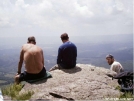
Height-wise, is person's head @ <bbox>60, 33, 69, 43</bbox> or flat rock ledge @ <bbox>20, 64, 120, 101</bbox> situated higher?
person's head @ <bbox>60, 33, 69, 43</bbox>

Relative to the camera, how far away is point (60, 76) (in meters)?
8.75

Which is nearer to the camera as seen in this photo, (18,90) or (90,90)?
(90,90)

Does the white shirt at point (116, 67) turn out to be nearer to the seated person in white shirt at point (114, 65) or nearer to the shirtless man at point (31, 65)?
the seated person in white shirt at point (114, 65)

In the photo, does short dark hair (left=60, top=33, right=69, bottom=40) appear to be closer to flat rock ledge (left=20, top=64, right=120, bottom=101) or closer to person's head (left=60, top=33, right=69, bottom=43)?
person's head (left=60, top=33, right=69, bottom=43)

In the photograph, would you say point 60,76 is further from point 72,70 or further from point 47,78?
point 72,70

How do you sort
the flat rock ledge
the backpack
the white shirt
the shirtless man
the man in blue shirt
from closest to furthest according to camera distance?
the flat rock ledge
the backpack
the shirtless man
the man in blue shirt
the white shirt

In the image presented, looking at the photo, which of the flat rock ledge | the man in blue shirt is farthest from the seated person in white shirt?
the man in blue shirt

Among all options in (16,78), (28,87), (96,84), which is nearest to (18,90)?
(28,87)

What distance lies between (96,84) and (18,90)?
118 inches

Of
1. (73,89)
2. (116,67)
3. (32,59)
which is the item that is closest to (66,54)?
(32,59)

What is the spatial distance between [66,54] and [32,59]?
87.0 inches

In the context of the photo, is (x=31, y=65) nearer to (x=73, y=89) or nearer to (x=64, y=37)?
(x=73, y=89)

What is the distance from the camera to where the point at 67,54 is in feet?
32.1

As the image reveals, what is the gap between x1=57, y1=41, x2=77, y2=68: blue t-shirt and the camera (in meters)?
9.69
